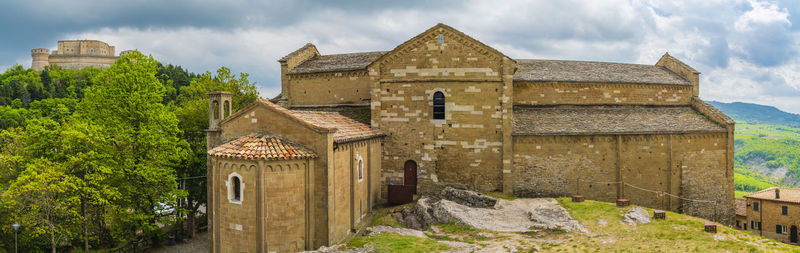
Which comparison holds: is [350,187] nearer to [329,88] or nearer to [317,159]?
[317,159]

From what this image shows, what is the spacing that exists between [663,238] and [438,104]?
495 inches

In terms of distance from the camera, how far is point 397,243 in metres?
17.0

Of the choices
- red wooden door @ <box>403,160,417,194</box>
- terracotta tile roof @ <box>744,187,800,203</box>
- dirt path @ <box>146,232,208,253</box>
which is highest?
red wooden door @ <box>403,160,417,194</box>

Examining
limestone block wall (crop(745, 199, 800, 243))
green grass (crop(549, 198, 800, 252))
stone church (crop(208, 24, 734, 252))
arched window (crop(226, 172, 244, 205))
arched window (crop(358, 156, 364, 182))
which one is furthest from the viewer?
limestone block wall (crop(745, 199, 800, 243))

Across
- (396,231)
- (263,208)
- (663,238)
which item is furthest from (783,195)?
(263,208)

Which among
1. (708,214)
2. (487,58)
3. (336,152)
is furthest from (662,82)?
(336,152)

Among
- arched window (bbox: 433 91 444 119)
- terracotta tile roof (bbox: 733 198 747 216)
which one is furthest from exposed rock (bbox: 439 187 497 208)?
terracotta tile roof (bbox: 733 198 747 216)

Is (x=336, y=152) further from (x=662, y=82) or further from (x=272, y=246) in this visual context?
(x=662, y=82)

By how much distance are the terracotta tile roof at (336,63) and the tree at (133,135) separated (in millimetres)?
9349

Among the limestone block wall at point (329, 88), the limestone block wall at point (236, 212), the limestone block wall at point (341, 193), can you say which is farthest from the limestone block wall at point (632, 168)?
the limestone block wall at point (236, 212)

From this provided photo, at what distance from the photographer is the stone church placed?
17.0 meters

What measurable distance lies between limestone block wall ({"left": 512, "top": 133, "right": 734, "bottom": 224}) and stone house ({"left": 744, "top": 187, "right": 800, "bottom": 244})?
12807 millimetres

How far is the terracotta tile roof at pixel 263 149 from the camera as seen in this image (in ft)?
53.2

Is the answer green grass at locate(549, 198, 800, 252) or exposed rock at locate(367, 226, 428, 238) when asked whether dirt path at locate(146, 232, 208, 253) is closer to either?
exposed rock at locate(367, 226, 428, 238)
